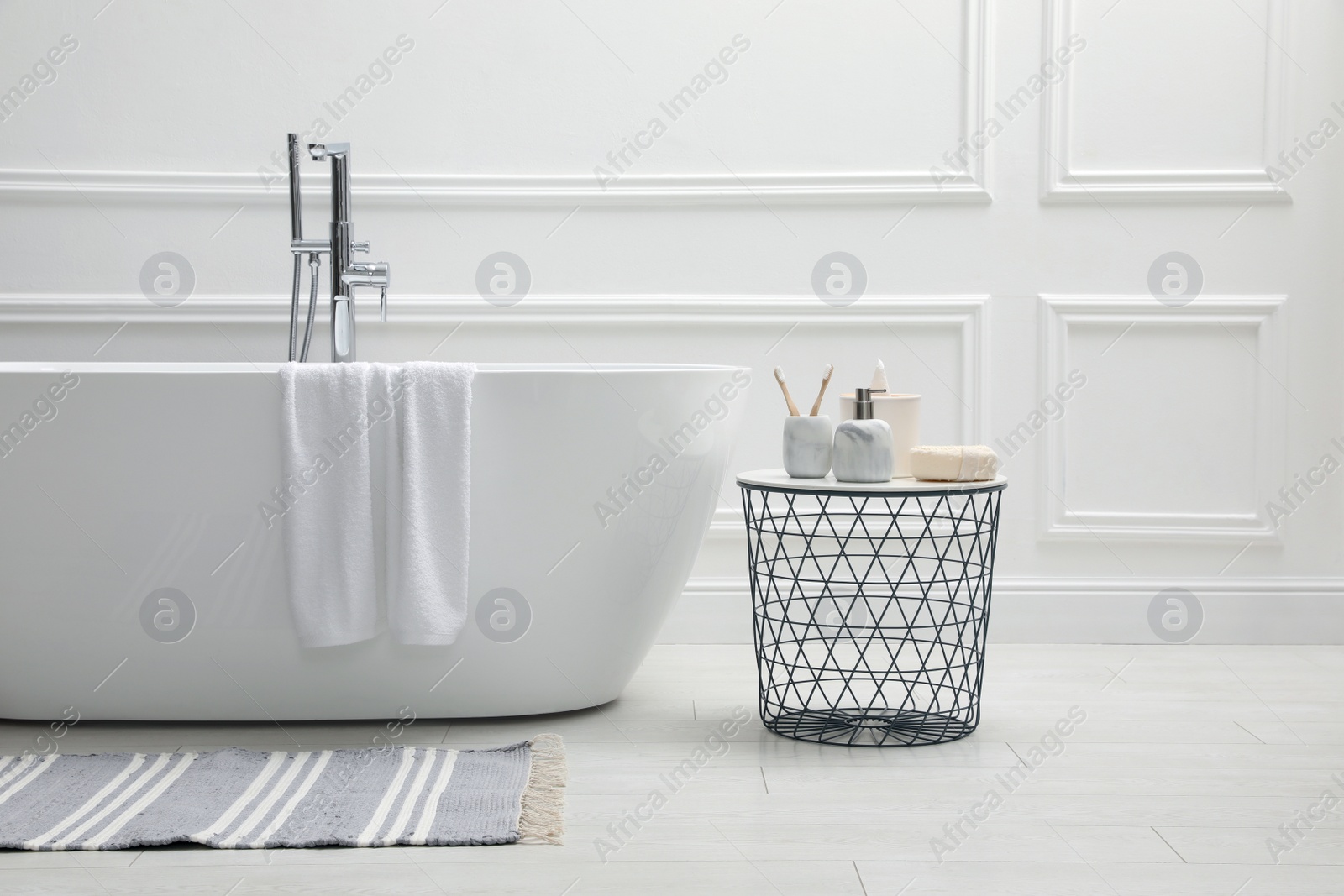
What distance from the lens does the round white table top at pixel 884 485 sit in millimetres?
1583

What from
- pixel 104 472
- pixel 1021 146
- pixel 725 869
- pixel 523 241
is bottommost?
pixel 725 869

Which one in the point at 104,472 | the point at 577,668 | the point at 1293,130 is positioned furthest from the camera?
the point at 1293,130

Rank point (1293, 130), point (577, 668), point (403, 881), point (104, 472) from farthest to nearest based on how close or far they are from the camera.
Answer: point (1293, 130), point (577, 668), point (104, 472), point (403, 881)

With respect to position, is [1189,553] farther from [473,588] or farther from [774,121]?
[473,588]

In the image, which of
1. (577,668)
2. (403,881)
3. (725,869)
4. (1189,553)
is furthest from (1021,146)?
(403,881)

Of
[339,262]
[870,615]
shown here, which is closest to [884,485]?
[870,615]

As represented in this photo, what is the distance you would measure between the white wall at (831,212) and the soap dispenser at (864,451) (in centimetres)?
76

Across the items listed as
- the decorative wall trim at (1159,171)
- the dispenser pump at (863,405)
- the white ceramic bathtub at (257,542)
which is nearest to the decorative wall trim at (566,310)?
the decorative wall trim at (1159,171)

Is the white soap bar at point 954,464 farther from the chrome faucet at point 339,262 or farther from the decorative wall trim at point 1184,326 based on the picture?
the chrome faucet at point 339,262

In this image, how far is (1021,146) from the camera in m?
2.38

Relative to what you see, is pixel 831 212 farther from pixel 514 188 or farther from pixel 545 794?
pixel 545 794

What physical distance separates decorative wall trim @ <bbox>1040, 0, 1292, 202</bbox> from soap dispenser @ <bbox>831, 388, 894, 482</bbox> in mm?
1041

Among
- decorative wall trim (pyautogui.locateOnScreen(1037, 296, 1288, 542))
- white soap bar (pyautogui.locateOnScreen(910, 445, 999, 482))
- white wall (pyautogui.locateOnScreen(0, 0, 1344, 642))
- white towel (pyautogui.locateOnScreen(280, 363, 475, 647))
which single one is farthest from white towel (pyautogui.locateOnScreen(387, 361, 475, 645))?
decorative wall trim (pyautogui.locateOnScreen(1037, 296, 1288, 542))

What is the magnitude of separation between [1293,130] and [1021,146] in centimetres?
58
